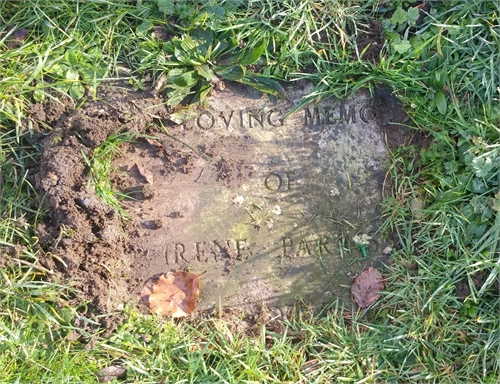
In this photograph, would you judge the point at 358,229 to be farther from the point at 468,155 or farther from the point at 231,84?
the point at 231,84

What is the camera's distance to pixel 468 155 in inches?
104

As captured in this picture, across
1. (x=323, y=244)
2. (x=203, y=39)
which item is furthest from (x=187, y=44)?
(x=323, y=244)

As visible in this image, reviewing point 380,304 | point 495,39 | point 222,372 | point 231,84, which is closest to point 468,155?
point 495,39

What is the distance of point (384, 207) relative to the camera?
2.73 meters

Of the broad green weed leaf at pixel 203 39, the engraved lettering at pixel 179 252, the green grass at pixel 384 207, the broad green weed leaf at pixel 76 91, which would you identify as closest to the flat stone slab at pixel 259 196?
the engraved lettering at pixel 179 252

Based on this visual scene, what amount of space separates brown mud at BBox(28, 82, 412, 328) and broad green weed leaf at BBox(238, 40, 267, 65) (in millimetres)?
409

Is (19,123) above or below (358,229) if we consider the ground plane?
above

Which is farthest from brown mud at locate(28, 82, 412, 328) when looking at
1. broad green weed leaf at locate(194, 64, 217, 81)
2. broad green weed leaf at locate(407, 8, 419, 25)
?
broad green weed leaf at locate(407, 8, 419, 25)

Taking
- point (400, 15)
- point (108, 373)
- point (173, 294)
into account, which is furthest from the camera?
point (400, 15)

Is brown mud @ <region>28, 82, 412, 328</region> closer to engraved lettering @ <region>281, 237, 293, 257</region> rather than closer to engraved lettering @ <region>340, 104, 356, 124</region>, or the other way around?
engraved lettering @ <region>340, 104, 356, 124</region>

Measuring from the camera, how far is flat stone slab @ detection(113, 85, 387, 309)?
2672 mm

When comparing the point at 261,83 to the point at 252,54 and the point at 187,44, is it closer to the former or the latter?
the point at 252,54

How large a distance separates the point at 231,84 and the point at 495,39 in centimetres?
137

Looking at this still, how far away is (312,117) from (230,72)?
49 cm
